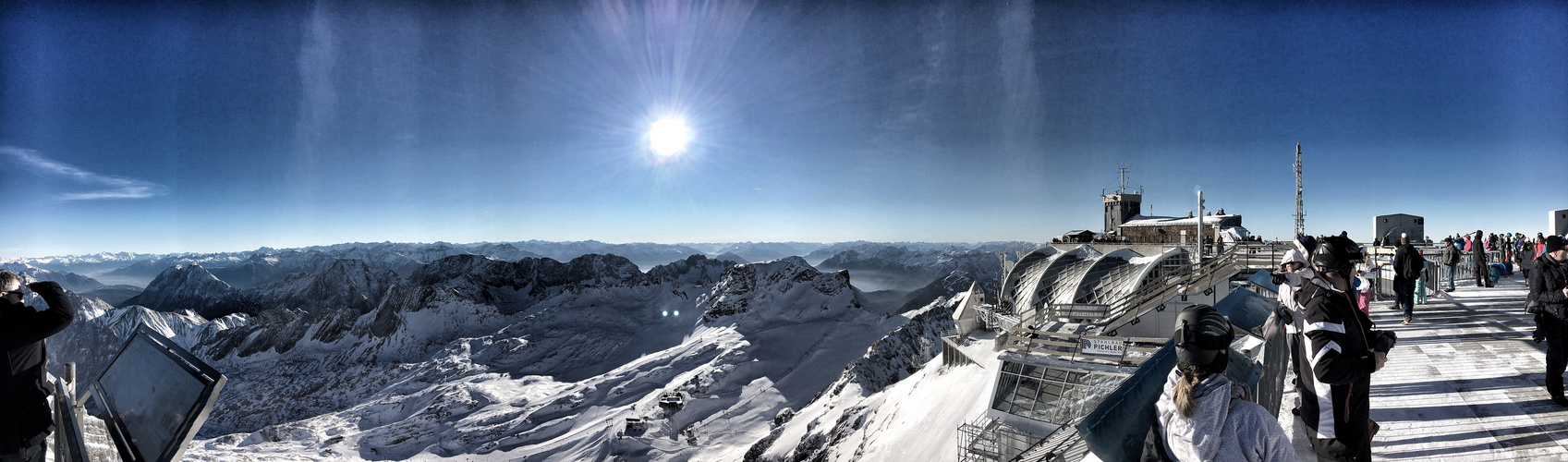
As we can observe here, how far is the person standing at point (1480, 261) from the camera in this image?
47.8 feet

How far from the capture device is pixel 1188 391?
9.29 ft

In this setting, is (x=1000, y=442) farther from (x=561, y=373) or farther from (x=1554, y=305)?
(x=561, y=373)

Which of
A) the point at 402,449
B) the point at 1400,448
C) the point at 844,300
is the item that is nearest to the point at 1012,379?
the point at 1400,448

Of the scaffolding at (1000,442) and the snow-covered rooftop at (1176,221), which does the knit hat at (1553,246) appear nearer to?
the scaffolding at (1000,442)

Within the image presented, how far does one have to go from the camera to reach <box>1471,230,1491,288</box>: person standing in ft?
47.8

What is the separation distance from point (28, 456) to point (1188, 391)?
328 inches

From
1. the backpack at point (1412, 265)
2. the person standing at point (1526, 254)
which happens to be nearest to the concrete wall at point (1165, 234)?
the person standing at point (1526, 254)

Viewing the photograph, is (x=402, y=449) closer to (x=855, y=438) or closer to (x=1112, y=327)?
(x=855, y=438)

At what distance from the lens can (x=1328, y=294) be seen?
4090 mm

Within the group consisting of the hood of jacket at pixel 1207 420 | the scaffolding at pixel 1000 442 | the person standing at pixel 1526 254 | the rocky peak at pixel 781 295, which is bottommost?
the rocky peak at pixel 781 295

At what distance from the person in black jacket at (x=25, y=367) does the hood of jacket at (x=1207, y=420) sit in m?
7.68

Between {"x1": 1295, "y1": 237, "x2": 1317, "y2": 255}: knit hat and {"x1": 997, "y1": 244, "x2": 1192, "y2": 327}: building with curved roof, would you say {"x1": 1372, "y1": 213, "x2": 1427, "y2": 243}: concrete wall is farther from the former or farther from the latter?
{"x1": 1295, "y1": 237, "x2": 1317, "y2": 255}: knit hat

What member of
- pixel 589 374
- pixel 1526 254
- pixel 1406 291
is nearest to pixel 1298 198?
pixel 1526 254

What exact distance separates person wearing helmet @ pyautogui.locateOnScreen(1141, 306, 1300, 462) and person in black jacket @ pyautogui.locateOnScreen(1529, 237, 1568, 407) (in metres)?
6.77
